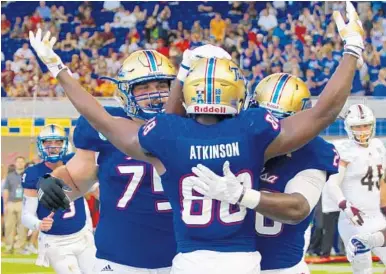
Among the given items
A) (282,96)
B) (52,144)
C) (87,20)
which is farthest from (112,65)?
(282,96)

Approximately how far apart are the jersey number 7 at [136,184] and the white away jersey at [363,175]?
14.5 feet

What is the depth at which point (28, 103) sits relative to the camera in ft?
48.4

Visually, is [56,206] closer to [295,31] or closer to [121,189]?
[121,189]

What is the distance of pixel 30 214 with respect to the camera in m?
7.68

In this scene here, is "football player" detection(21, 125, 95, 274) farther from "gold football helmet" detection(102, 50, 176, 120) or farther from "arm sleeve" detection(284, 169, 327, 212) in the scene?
"arm sleeve" detection(284, 169, 327, 212)

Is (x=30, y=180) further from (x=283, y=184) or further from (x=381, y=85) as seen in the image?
(x=381, y=85)

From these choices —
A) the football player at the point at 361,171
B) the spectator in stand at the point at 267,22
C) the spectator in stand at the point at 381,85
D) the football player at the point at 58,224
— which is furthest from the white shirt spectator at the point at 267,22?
the football player at the point at 58,224

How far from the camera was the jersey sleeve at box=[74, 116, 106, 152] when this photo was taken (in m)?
4.61

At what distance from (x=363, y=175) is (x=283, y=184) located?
490 centimetres

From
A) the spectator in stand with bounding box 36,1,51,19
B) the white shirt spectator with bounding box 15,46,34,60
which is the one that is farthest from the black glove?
the spectator in stand with bounding box 36,1,51,19

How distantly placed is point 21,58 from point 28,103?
2524 millimetres

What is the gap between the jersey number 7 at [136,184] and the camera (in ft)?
14.8

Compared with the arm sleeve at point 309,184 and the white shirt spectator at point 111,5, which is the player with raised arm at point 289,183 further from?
the white shirt spectator at point 111,5

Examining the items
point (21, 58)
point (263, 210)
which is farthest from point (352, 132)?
point (21, 58)
